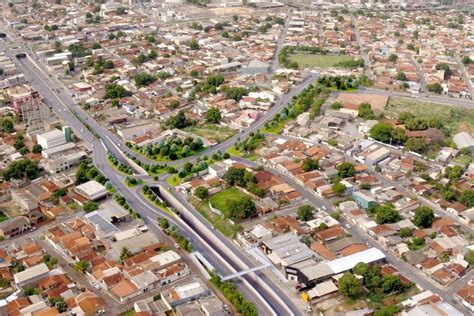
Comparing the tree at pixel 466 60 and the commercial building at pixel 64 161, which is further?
the tree at pixel 466 60

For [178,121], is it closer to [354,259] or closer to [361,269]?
[354,259]

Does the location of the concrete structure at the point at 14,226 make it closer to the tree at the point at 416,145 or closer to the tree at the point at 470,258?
the tree at the point at 470,258

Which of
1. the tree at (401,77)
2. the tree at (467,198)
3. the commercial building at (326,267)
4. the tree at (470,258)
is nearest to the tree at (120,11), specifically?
the tree at (401,77)

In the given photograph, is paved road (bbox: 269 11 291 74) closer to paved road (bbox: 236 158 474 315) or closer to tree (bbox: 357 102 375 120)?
tree (bbox: 357 102 375 120)

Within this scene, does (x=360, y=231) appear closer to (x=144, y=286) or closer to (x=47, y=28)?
(x=144, y=286)

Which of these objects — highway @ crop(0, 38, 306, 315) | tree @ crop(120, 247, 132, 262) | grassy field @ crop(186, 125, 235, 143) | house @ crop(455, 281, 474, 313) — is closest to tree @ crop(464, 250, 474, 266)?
house @ crop(455, 281, 474, 313)

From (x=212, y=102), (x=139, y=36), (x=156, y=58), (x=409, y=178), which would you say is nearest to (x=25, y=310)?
(x=409, y=178)
